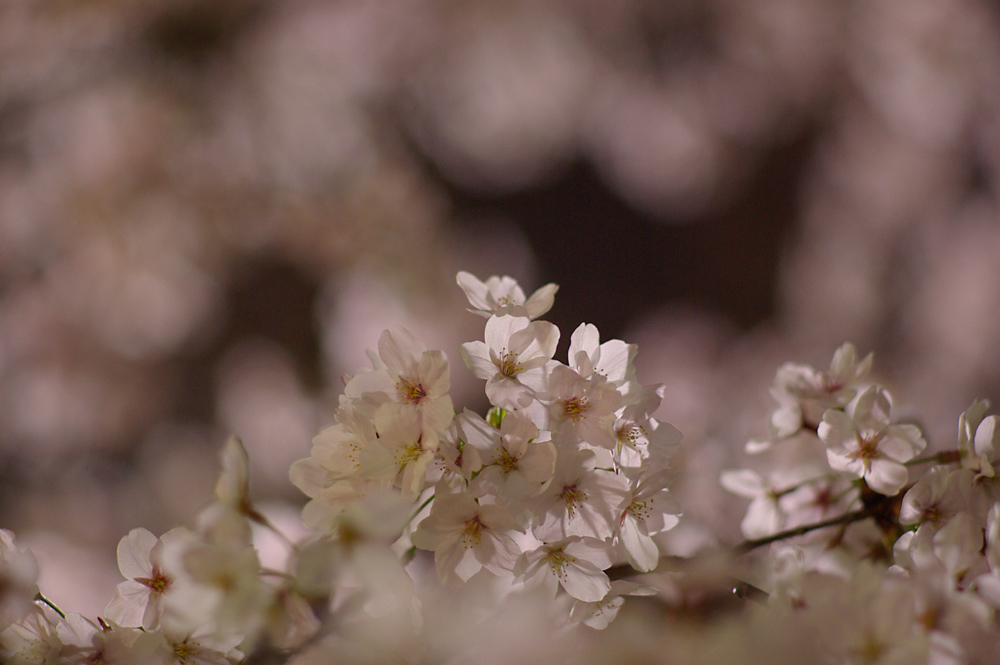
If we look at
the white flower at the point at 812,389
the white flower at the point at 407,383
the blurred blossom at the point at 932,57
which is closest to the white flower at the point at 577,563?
the white flower at the point at 407,383

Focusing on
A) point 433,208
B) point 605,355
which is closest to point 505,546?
point 605,355

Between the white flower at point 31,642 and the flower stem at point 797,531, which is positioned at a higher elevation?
the white flower at point 31,642

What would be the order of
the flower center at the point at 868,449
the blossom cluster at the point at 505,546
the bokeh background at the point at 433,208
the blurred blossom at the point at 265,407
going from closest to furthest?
the blossom cluster at the point at 505,546 → the flower center at the point at 868,449 → the bokeh background at the point at 433,208 → the blurred blossom at the point at 265,407

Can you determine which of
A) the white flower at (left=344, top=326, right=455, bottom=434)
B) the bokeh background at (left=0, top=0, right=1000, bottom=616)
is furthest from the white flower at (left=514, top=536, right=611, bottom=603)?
the bokeh background at (left=0, top=0, right=1000, bottom=616)

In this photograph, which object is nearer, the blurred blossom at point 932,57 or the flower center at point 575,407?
the flower center at point 575,407

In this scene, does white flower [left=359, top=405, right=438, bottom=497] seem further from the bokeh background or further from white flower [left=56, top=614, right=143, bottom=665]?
the bokeh background

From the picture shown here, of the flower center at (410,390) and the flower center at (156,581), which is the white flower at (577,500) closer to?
the flower center at (410,390)

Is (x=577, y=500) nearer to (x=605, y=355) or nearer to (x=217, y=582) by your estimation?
(x=605, y=355)
